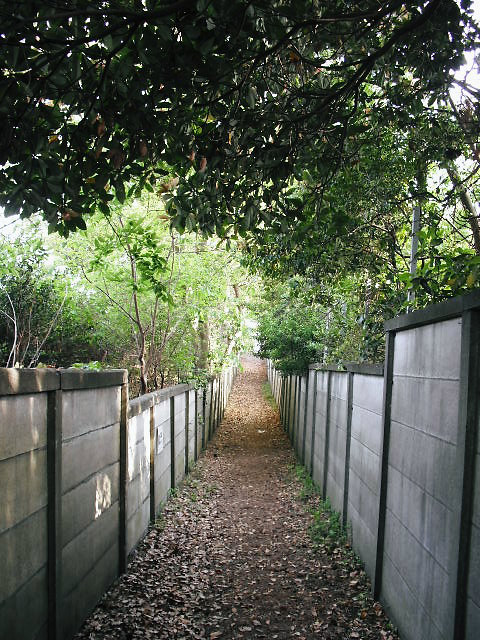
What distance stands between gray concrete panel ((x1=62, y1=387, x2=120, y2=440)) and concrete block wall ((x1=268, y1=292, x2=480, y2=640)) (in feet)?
7.31

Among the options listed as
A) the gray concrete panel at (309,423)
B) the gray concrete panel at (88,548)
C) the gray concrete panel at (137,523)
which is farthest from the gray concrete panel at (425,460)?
the gray concrete panel at (309,423)

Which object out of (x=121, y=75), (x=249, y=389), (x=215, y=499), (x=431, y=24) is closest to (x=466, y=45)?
(x=431, y=24)

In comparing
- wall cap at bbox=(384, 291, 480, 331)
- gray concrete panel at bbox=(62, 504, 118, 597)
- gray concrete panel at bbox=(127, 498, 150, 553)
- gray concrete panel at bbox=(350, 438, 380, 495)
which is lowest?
gray concrete panel at bbox=(127, 498, 150, 553)

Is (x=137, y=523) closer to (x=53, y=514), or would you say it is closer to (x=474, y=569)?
(x=53, y=514)

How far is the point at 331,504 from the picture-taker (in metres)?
7.68

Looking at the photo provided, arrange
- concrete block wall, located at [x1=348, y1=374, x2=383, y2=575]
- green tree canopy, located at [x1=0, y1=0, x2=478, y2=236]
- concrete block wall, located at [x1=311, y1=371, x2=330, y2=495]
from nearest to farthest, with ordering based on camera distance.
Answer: green tree canopy, located at [x1=0, y1=0, x2=478, y2=236]
concrete block wall, located at [x1=348, y1=374, x2=383, y2=575]
concrete block wall, located at [x1=311, y1=371, x2=330, y2=495]

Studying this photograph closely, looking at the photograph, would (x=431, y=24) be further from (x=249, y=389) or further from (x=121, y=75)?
(x=249, y=389)

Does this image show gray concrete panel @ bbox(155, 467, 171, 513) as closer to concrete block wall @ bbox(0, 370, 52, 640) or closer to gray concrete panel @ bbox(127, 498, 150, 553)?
gray concrete panel @ bbox(127, 498, 150, 553)

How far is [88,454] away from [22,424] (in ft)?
4.47

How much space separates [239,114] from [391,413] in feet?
8.39

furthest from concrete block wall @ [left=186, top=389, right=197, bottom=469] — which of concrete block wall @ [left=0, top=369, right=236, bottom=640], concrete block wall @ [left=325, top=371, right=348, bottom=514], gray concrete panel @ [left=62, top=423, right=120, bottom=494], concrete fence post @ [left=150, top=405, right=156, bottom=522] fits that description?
gray concrete panel @ [left=62, top=423, right=120, bottom=494]

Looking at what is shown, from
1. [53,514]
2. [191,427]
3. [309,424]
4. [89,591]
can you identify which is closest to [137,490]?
[89,591]

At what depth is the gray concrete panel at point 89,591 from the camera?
144 inches

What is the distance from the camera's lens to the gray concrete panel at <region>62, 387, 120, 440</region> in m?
3.65
